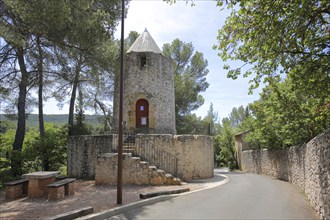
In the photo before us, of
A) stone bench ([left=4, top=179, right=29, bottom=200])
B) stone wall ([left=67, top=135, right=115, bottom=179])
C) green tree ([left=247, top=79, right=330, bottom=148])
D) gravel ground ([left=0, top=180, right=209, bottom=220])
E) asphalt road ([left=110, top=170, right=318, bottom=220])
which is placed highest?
green tree ([left=247, top=79, right=330, bottom=148])

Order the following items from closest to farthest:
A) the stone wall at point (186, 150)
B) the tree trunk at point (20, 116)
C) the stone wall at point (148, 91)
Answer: the tree trunk at point (20, 116), the stone wall at point (186, 150), the stone wall at point (148, 91)

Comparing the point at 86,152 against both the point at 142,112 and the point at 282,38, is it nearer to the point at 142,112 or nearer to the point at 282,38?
the point at 142,112

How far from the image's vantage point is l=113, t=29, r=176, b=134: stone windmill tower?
734 inches

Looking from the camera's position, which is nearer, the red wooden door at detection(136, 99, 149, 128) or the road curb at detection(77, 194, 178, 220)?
the road curb at detection(77, 194, 178, 220)

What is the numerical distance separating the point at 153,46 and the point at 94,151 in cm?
907

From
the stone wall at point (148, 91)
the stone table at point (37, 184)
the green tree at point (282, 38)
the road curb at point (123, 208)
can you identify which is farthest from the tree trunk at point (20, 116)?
the green tree at point (282, 38)

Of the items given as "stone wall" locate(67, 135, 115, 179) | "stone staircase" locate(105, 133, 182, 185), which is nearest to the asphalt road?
"stone staircase" locate(105, 133, 182, 185)

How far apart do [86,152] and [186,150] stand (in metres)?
5.22

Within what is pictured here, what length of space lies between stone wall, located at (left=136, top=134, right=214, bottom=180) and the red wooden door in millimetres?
4248

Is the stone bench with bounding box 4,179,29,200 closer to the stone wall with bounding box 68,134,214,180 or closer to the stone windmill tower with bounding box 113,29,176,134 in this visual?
the stone wall with bounding box 68,134,214,180

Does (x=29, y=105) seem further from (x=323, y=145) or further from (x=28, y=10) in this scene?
(x=323, y=145)

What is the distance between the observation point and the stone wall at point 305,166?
248 inches

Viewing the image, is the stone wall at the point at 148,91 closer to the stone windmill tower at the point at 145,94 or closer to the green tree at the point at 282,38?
the stone windmill tower at the point at 145,94

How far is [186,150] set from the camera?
15.1 m
